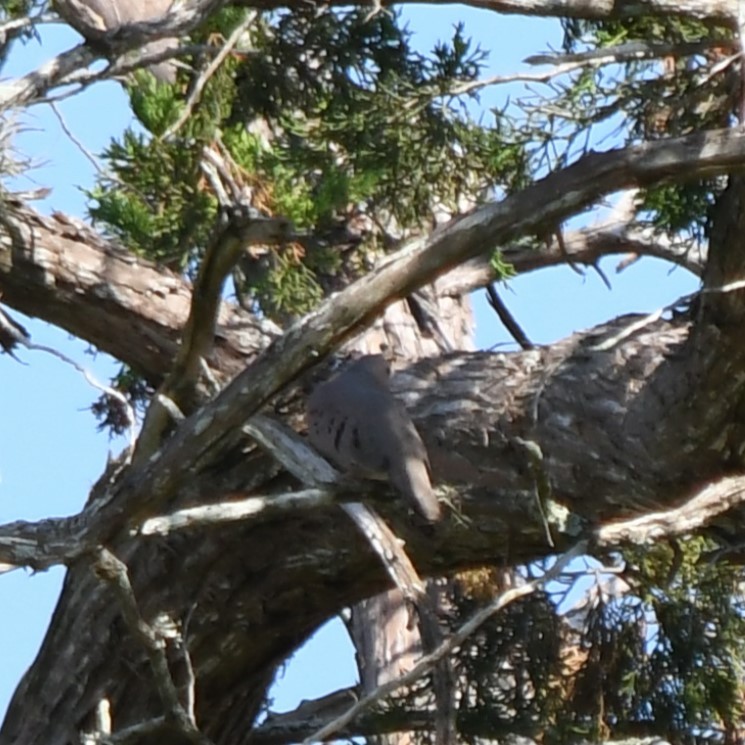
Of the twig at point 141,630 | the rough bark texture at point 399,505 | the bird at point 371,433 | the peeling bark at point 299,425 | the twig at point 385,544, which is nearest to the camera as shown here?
the peeling bark at point 299,425

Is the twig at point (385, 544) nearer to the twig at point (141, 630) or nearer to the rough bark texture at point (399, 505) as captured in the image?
the rough bark texture at point (399, 505)

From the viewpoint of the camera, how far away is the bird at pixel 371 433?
13.0ft

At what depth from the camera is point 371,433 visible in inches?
165

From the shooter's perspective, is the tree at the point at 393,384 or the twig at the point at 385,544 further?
the twig at the point at 385,544

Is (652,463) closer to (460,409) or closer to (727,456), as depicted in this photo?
(727,456)

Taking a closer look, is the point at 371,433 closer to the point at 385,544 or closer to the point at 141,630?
the point at 385,544

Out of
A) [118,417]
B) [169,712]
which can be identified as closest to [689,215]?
[169,712]

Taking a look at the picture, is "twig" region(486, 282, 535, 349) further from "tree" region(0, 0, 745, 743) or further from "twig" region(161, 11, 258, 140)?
"twig" region(161, 11, 258, 140)

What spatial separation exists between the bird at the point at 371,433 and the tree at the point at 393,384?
83 mm

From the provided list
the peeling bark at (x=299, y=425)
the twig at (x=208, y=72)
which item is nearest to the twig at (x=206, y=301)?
the peeling bark at (x=299, y=425)

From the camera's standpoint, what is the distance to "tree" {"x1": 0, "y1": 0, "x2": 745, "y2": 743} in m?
3.26

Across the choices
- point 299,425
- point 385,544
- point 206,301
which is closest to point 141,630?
point 385,544

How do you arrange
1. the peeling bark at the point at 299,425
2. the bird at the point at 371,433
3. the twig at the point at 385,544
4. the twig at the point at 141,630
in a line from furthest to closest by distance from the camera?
the bird at the point at 371,433, the twig at the point at 385,544, the twig at the point at 141,630, the peeling bark at the point at 299,425

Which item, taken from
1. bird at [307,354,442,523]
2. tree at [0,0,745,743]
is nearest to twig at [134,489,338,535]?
tree at [0,0,745,743]
